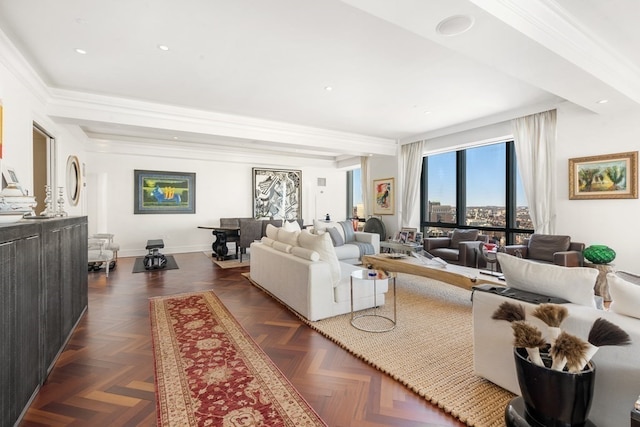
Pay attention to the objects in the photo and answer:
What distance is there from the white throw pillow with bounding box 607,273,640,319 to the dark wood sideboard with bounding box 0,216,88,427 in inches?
120

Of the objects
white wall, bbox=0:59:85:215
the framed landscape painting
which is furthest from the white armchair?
the framed landscape painting

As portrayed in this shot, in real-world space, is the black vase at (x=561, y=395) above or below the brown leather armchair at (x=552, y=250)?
below

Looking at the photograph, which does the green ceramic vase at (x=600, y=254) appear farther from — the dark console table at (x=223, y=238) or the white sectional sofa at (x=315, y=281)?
the dark console table at (x=223, y=238)

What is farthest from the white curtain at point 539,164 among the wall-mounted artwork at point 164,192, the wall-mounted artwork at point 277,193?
the wall-mounted artwork at point 164,192

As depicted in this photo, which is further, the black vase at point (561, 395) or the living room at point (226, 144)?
the living room at point (226, 144)

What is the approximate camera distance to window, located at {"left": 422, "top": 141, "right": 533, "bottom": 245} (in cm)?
551

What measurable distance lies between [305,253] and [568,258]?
342cm

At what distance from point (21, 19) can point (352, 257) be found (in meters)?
5.10

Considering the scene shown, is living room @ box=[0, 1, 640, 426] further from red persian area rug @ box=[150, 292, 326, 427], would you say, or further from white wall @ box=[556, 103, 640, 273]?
red persian area rug @ box=[150, 292, 326, 427]

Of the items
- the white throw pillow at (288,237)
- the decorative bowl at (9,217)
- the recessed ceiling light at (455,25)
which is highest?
the recessed ceiling light at (455,25)

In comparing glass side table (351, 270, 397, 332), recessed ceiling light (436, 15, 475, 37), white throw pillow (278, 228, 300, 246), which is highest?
recessed ceiling light (436, 15, 475, 37)

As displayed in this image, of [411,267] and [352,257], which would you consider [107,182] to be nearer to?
[352,257]

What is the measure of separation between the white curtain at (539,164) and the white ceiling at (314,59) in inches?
9.5

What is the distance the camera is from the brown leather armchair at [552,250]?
12.8 ft
